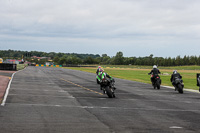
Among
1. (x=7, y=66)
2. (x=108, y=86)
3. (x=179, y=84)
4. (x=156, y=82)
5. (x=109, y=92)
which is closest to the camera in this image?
(x=109, y=92)

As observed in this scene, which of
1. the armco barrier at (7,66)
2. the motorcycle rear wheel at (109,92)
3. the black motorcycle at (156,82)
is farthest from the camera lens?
the armco barrier at (7,66)


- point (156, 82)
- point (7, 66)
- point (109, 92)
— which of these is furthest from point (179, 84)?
point (7, 66)

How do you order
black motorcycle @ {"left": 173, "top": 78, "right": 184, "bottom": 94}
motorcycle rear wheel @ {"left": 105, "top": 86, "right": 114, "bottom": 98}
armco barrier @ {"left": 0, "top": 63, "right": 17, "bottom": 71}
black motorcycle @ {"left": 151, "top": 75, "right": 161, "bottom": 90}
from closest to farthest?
motorcycle rear wheel @ {"left": 105, "top": 86, "right": 114, "bottom": 98} < black motorcycle @ {"left": 173, "top": 78, "right": 184, "bottom": 94} < black motorcycle @ {"left": 151, "top": 75, "right": 161, "bottom": 90} < armco barrier @ {"left": 0, "top": 63, "right": 17, "bottom": 71}

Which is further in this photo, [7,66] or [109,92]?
[7,66]

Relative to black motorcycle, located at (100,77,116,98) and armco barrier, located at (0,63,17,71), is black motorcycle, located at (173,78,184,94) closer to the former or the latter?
black motorcycle, located at (100,77,116,98)

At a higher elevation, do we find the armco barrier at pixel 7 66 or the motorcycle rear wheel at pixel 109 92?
the armco barrier at pixel 7 66

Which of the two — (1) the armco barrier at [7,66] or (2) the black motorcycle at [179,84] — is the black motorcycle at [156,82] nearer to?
(2) the black motorcycle at [179,84]

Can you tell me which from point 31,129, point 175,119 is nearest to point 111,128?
point 31,129

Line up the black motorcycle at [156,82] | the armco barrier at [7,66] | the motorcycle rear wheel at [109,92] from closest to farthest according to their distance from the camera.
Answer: the motorcycle rear wheel at [109,92]
the black motorcycle at [156,82]
the armco barrier at [7,66]

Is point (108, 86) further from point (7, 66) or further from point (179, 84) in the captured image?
point (7, 66)

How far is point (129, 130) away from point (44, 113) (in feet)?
12.4

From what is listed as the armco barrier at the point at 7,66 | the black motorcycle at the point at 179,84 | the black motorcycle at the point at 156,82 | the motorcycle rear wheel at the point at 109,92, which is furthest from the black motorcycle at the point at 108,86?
the armco barrier at the point at 7,66

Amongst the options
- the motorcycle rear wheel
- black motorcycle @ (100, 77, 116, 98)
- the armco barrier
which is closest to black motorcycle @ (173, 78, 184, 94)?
black motorcycle @ (100, 77, 116, 98)

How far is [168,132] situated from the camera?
8398 mm
